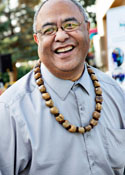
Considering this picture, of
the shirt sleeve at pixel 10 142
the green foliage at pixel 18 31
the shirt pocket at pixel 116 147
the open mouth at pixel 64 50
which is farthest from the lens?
the green foliage at pixel 18 31

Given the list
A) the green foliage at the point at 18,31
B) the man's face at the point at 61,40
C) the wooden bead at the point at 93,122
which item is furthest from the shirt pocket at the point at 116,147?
the green foliage at the point at 18,31

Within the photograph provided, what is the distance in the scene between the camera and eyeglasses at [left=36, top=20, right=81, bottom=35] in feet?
4.49

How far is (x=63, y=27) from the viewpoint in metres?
1.38

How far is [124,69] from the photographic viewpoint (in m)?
2.59

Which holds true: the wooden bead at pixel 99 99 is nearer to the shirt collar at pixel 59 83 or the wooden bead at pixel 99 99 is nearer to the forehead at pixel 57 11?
the shirt collar at pixel 59 83

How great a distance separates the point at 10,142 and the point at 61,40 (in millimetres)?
679

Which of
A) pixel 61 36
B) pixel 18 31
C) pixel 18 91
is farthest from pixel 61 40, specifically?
pixel 18 31

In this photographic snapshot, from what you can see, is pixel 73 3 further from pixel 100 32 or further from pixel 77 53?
pixel 100 32

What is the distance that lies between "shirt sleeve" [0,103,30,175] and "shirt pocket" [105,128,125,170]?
559 mm

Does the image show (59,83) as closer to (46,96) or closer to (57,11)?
(46,96)

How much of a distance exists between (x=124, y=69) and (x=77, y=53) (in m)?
1.33

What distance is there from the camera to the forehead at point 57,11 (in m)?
1.36

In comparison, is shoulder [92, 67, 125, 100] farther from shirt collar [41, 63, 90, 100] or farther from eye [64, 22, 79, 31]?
eye [64, 22, 79, 31]

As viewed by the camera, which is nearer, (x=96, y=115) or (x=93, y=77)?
(x=96, y=115)
